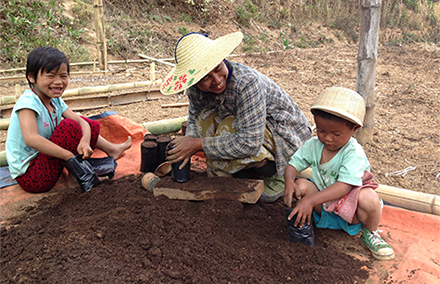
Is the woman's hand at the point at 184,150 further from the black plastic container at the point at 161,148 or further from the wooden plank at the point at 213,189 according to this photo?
the black plastic container at the point at 161,148

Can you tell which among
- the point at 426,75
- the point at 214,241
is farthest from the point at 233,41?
the point at 426,75

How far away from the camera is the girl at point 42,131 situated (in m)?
2.26

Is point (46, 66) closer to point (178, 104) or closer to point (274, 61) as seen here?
point (178, 104)

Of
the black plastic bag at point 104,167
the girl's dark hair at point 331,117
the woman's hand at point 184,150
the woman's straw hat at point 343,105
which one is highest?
the woman's straw hat at point 343,105

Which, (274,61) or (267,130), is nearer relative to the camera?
(267,130)

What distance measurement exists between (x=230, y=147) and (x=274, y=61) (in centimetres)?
679

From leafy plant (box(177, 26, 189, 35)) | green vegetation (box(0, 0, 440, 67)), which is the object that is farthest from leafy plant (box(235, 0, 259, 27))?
leafy plant (box(177, 26, 189, 35))

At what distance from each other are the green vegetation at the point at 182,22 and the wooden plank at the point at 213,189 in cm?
632

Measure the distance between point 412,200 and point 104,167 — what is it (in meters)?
2.34

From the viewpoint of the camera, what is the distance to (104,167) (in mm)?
2736

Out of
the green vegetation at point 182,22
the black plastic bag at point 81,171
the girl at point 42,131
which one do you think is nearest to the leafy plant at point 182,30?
the green vegetation at point 182,22

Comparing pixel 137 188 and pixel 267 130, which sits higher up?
pixel 267 130

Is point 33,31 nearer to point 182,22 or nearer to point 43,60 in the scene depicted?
point 182,22

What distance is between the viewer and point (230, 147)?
6.99 feet
